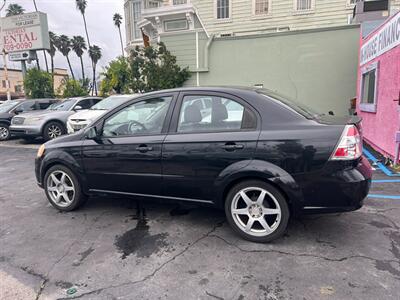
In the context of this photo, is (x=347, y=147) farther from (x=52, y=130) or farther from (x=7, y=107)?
(x=7, y=107)

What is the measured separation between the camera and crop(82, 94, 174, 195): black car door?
349cm

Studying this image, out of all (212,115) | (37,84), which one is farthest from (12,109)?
(212,115)

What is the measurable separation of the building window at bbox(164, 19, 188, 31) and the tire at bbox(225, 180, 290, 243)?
13.2m

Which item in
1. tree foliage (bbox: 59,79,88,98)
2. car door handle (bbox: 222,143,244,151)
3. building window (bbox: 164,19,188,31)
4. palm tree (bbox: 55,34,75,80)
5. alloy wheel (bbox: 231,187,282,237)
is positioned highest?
palm tree (bbox: 55,34,75,80)

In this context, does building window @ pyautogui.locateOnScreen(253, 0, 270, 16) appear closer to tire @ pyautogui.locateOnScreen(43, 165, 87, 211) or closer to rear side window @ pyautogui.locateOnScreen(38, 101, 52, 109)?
rear side window @ pyautogui.locateOnScreen(38, 101, 52, 109)

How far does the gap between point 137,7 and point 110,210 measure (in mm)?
23163

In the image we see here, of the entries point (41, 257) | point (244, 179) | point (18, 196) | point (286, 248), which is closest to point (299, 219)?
point (286, 248)

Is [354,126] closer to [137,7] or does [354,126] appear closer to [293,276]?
[293,276]

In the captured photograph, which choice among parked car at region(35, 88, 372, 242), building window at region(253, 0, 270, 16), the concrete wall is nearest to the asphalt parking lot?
parked car at region(35, 88, 372, 242)

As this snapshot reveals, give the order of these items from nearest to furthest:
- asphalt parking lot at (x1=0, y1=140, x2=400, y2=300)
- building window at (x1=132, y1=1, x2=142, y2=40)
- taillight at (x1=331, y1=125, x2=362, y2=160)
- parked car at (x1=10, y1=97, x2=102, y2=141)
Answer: asphalt parking lot at (x1=0, y1=140, x2=400, y2=300), taillight at (x1=331, y1=125, x2=362, y2=160), parked car at (x1=10, y1=97, x2=102, y2=141), building window at (x1=132, y1=1, x2=142, y2=40)

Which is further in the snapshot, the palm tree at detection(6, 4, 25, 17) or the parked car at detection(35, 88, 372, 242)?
the palm tree at detection(6, 4, 25, 17)

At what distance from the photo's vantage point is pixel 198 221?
3705 mm

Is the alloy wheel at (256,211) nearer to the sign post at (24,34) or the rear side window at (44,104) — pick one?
the rear side window at (44,104)

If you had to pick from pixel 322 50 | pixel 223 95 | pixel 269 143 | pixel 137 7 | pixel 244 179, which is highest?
pixel 137 7
